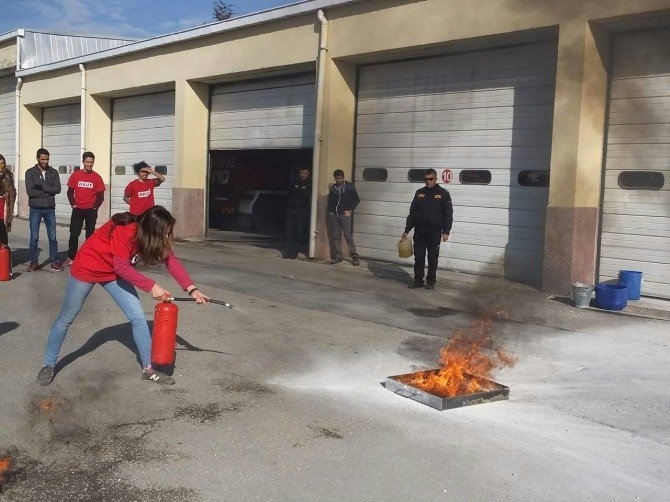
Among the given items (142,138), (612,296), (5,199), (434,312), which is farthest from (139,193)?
(142,138)

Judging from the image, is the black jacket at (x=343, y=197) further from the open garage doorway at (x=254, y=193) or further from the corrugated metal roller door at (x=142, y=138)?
the corrugated metal roller door at (x=142, y=138)

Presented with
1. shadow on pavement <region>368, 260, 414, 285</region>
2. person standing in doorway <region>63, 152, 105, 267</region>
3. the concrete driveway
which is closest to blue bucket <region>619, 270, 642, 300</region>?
the concrete driveway

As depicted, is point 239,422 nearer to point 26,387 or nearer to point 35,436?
point 35,436

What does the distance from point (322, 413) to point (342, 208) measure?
812 centimetres

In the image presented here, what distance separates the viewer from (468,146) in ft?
39.2

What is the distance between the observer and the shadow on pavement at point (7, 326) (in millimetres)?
7324

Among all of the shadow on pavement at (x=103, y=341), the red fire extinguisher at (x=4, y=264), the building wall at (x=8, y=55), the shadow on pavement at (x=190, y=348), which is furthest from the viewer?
the building wall at (x=8, y=55)

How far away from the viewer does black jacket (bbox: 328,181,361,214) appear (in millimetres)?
12953

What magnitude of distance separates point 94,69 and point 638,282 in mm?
16111

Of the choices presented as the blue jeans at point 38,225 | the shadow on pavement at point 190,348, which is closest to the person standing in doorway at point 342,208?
the blue jeans at point 38,225

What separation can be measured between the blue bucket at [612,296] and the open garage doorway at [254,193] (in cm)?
1097

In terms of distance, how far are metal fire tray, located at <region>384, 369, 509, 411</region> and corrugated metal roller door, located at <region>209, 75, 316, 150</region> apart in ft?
31.7

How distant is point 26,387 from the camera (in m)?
5.51

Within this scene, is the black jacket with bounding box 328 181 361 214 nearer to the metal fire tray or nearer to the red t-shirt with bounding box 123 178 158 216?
the red t-shirt with bounding box 123 178 158 216
